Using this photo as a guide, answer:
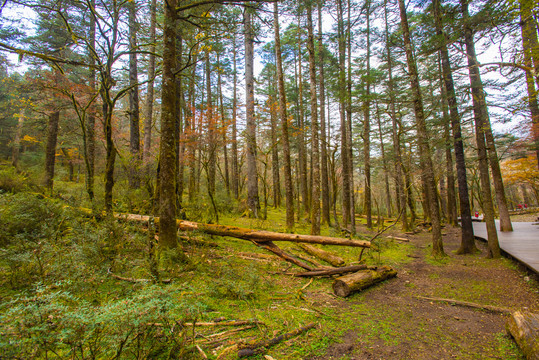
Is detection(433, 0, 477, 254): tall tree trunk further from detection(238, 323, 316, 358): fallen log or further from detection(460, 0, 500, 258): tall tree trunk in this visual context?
detection(238, 323, 316, 358): fallen log

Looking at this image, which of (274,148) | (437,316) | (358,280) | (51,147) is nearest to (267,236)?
(358,280)

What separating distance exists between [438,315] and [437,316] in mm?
59

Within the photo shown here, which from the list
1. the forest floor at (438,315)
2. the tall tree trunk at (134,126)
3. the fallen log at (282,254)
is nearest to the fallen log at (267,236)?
the fallen log at (282,254)

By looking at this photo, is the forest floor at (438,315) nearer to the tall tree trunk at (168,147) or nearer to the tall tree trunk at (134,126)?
the tall tree trunk at (168,147)

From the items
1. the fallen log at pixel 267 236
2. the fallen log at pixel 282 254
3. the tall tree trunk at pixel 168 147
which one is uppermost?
the tall tree trunk at pixel 168 147

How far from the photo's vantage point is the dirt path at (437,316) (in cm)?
262

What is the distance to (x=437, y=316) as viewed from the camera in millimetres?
3537

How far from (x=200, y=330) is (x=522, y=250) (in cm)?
877

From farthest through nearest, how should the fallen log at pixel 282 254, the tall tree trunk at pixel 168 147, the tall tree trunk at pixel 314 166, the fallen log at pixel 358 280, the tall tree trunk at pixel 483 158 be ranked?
the tall tree trunk at pixel 314 166 < the tall tree trunk at pixel 483 158 < the fallen log at pixel 282 254 < the fallen log at pixel 358 280 < the tall tree trunk at pixel 168 147

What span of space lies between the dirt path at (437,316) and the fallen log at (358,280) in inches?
5.8

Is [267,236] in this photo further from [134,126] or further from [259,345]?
[134,126]

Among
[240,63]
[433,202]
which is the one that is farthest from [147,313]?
[240,63]

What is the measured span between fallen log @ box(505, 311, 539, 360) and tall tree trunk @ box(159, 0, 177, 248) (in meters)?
4.95

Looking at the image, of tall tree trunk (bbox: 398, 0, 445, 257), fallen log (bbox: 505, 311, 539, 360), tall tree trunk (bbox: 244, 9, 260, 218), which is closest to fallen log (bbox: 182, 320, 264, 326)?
fallen log (bbox: 505, 311, 539, 360)
